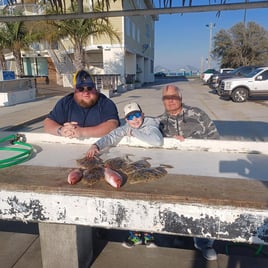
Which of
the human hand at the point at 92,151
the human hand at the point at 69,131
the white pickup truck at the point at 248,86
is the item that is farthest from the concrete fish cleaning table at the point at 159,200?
the white pickup truck at the point at 248,86

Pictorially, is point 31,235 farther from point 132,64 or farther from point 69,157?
point 132,64

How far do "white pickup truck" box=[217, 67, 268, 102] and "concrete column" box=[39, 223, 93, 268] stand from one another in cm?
1355

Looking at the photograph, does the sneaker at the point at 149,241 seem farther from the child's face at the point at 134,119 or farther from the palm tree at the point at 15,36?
the palm tree at the point at 15,36

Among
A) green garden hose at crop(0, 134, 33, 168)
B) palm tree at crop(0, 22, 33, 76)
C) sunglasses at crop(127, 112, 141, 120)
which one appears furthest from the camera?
palm tree at crop(0, 22, 33, 76)

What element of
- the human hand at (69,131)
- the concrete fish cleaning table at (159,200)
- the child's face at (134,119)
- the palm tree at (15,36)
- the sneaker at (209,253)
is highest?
the palm tree at (15,36)

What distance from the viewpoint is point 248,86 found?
46.6ft

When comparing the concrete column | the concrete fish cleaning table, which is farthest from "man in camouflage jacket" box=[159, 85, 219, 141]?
the concrete column

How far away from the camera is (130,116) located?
2.64 metres

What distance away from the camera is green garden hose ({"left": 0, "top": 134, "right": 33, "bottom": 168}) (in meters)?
2.11

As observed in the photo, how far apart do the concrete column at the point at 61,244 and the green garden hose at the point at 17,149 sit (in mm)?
558

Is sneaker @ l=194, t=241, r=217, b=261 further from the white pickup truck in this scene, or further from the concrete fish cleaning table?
the white pickup truck

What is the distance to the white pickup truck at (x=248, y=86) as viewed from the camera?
14117 millimetres

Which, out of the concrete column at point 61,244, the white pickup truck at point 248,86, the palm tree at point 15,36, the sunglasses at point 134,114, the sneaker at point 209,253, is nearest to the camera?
the concrete column at point 61,244

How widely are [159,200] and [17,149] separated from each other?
1.49 m
